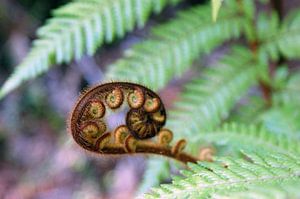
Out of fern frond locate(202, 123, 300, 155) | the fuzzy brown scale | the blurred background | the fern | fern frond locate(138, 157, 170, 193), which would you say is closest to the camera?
the fuzzy brown scale

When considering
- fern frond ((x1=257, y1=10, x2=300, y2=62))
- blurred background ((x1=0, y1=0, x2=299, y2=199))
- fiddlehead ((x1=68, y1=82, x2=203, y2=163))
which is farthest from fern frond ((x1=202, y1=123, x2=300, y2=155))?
blurred background ((x1=0, y1=0, x2=299, y2=199))

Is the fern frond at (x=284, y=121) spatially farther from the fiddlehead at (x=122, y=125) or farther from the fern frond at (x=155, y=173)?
the fiddlehead at (x=122, y=125)

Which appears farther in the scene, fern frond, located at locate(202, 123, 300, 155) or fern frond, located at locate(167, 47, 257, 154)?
fern frond, located at locate(167, 47, 257, 154)

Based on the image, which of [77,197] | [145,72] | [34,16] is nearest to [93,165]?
[77,197]

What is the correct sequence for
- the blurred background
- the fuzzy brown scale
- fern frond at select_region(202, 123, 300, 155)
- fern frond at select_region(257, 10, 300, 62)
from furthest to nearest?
the blurred background
fern frond at select_region(257, 10, 300, 62)
fern frond at select_region(202, 123, 300, 155)
the fuzzy brown scale

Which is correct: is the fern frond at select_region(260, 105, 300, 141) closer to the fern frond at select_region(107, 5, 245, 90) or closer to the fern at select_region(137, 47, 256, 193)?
the fern at select_region(137, 47, 256, 193)

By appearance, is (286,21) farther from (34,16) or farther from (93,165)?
(34,16)
